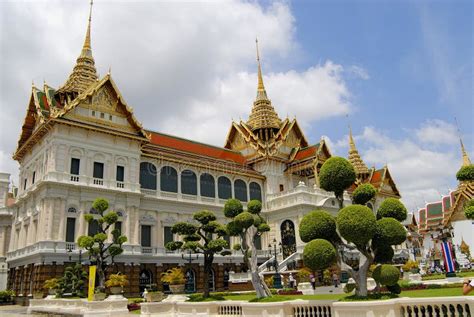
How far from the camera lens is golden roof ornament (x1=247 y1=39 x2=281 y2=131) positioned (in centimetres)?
4875

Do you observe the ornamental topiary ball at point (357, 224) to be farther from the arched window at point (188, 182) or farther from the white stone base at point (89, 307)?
the arched window at point (188, 182)

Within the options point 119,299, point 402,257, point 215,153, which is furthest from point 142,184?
point 402,257

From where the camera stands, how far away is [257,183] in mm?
43969

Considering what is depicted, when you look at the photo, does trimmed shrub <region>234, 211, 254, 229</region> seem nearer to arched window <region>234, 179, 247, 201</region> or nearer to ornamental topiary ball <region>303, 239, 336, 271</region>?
ornamental topiary ball <region>303, 239, 336, 271</region>

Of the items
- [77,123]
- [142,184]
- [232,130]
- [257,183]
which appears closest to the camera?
[77,123]

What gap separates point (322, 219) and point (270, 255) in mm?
28006

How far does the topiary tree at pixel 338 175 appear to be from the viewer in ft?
43.5

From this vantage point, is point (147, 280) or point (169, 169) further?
→ point (169, 169)

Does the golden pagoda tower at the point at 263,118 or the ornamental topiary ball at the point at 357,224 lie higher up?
the golden pagoda tower at the point at 263,118

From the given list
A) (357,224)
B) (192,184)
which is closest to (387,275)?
(357,224)

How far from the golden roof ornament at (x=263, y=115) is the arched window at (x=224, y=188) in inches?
403

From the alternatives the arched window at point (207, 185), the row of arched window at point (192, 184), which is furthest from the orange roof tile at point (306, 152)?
the arched window at point (207, 185)

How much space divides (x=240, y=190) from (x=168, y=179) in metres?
8.85

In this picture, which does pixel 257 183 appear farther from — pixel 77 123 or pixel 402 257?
pixel 402 257
